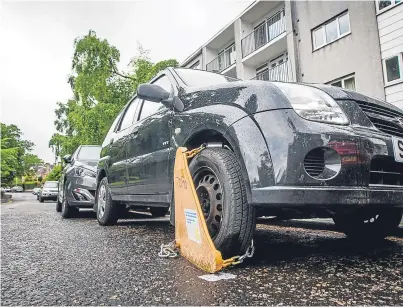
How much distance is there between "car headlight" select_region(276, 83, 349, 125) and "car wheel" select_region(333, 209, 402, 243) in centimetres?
128

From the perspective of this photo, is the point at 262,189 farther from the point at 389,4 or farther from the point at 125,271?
the point at 389,4

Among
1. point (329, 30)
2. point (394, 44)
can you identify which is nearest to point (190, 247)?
point (394, 44)

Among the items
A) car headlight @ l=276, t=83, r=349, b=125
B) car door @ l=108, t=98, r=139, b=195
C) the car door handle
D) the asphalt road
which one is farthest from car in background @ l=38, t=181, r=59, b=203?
car headlight @ l=276, t=83, r=349, b=125

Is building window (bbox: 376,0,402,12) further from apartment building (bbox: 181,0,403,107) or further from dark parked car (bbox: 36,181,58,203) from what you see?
dark parked car (bbox: 36,181,58,203)

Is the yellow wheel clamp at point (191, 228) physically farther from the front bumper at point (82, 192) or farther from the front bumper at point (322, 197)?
the front bumper at point (82, 192)

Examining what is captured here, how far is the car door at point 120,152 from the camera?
12.9 ft

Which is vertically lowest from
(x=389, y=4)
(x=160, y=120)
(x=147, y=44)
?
(x=160, y=120)

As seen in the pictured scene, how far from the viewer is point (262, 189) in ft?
6.35

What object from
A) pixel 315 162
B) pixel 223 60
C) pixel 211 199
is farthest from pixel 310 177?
Answer: pixel 223 60

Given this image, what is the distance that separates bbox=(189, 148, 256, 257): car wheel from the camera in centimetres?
200

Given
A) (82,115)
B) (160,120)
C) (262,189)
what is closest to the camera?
(262,189)

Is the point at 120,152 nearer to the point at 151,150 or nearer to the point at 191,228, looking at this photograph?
the point at 151,150

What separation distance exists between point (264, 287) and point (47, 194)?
898 inches

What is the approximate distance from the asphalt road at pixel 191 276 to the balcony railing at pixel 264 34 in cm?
1480
